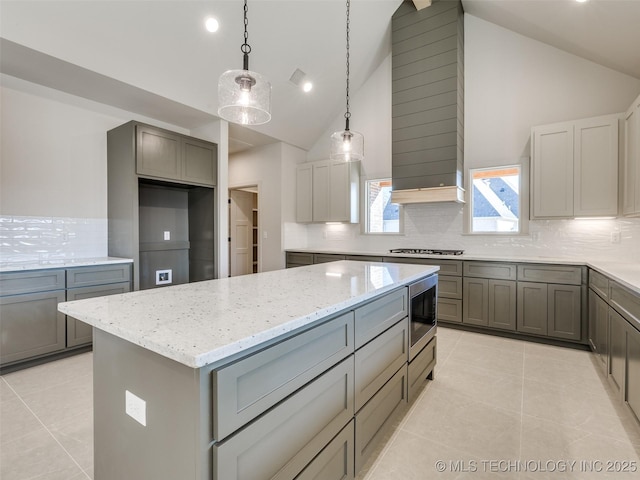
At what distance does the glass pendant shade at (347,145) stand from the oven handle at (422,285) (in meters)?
1.26

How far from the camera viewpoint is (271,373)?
40.8 inches

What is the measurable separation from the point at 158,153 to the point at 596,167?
4894 mm

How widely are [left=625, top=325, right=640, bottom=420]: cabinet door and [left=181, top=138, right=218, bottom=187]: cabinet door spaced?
442cm

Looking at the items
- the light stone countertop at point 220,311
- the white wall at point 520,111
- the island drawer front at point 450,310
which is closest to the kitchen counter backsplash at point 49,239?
the light stone countertop at point 220,311

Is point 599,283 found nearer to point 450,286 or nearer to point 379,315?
point 450,286

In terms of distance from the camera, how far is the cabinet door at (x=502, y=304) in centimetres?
361

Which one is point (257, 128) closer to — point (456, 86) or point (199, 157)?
point (199, 157)

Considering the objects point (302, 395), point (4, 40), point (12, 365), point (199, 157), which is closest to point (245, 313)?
point (302, 395)

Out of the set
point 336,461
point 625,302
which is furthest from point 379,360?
point 625,302

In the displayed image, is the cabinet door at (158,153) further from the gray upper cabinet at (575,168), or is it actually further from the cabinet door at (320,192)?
the gray upper cabinet at (575,168)

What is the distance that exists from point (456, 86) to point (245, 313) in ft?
13.8

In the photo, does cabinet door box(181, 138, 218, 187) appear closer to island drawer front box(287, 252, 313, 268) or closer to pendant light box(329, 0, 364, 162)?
island drawer front box(287, 252, 313, 268)

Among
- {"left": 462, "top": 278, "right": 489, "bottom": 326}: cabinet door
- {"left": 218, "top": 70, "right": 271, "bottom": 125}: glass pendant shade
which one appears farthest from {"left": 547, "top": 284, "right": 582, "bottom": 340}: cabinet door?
{"left": 218, "top": 70, "right": 271, "bottom": 125}: glass pendant shade

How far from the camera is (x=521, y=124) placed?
4027 millimetres
